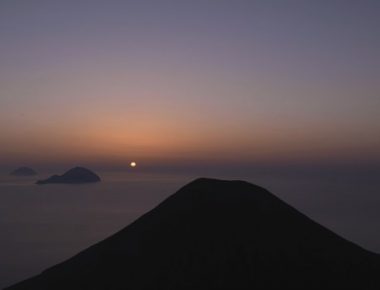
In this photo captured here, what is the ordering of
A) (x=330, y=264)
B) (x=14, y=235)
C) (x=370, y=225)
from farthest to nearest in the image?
(x=370, y=225)
(x=14, y=235)
(x=330, y=264)

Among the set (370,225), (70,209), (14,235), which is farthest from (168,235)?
(70,209)

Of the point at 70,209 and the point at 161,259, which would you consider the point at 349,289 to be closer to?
the point at 161,259

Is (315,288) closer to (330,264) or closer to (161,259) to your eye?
(330,264)

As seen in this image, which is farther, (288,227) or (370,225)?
(370,225)

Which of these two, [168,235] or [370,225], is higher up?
[168,235]

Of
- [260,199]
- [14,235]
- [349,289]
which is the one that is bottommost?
[14,235]

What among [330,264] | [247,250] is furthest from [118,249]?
[330,264]

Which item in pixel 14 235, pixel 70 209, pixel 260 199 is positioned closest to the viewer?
pixel 260 199
